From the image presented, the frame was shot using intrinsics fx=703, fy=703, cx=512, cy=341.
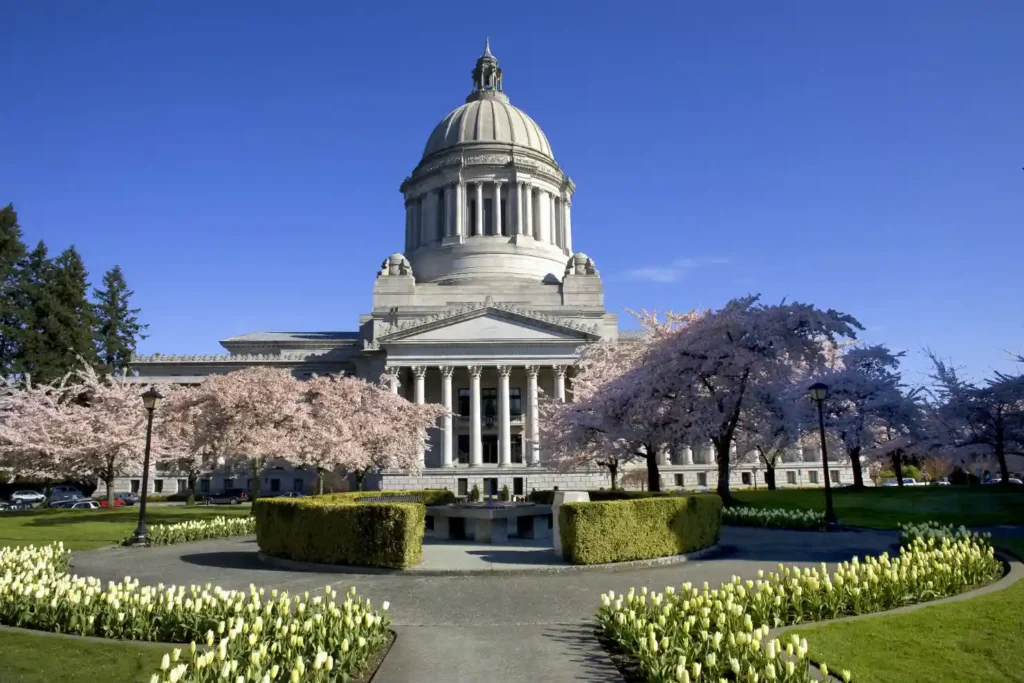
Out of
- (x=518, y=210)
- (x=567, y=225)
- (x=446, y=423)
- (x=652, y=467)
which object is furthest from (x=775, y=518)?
(x=567, y=225)

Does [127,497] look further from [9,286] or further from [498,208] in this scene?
[498,208]

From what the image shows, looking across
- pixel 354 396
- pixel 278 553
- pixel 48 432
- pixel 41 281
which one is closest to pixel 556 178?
pixel 354 396

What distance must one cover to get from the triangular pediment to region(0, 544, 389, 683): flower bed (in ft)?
160

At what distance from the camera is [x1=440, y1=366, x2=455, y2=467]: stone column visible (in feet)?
196

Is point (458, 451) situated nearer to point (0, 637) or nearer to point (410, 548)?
point (410, 548)

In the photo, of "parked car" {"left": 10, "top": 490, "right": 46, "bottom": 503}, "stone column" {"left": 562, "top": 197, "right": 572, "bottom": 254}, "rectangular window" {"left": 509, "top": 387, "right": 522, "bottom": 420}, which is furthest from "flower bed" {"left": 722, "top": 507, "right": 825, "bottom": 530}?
"stone column" {"left": 562, "top": 197, "right": 572, "bottom": 254}

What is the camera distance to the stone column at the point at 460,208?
78.9 meters

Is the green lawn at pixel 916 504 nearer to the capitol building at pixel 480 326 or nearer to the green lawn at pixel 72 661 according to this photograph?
the capitol building at pixel 480 326

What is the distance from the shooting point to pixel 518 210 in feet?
261

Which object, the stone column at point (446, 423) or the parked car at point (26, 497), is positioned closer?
the parked car at point (26, 497)

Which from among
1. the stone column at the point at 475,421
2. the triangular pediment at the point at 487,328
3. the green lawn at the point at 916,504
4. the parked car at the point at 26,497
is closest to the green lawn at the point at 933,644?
the green lawn at the point at 916,504

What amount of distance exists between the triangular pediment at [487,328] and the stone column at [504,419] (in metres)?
3.22

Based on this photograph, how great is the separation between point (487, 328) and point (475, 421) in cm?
815

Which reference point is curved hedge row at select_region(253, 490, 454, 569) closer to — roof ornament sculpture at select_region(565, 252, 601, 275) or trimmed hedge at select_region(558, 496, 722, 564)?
trimmed hedge at select_region(558, 496, 722, 564)
